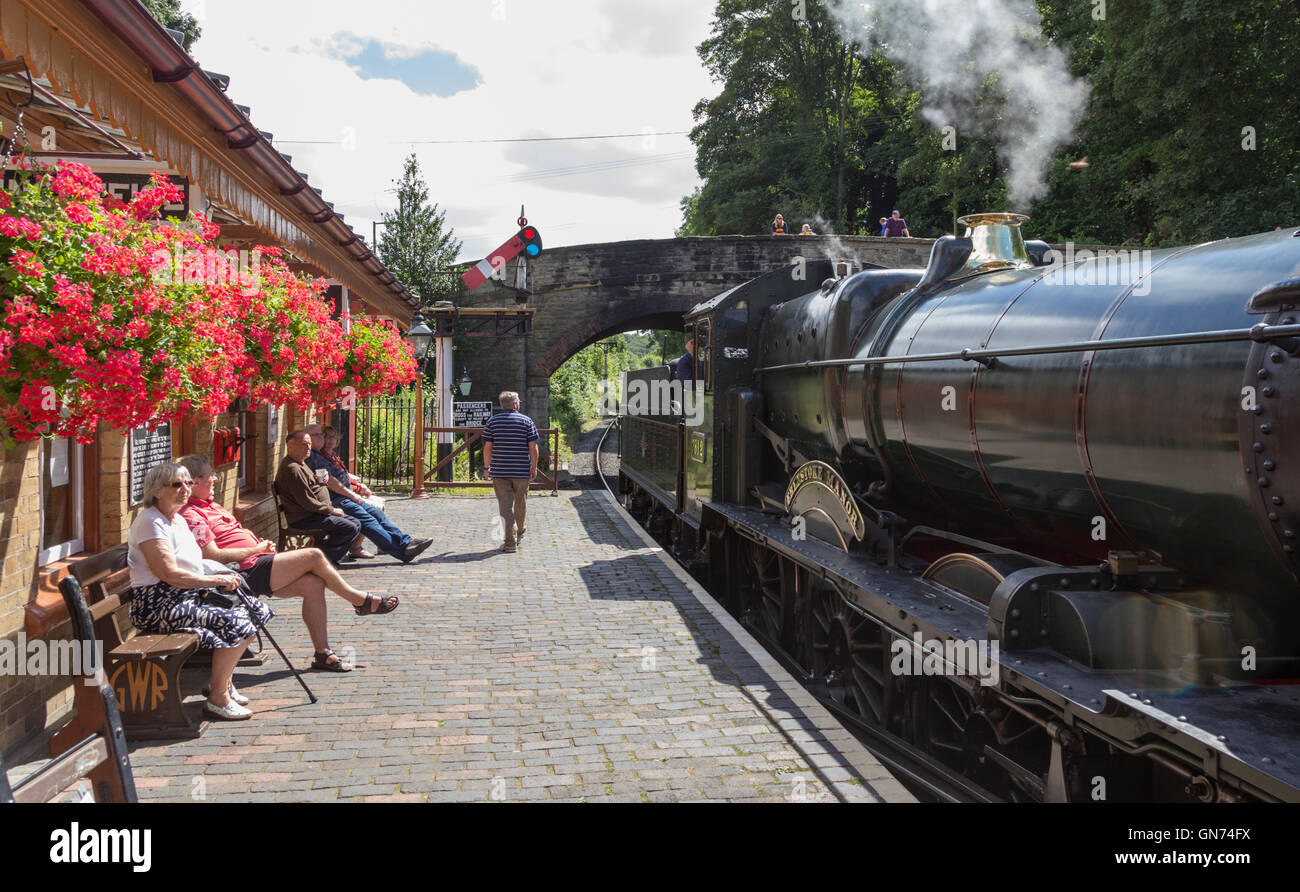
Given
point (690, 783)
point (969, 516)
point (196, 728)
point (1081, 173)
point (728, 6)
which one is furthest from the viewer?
point (728, 6)

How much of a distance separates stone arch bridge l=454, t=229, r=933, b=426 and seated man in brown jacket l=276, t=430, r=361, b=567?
16322 mm

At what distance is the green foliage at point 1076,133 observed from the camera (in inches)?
692

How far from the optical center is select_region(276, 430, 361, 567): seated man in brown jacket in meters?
7.75

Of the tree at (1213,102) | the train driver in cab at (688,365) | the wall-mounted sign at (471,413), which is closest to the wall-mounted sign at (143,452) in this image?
the train driver in cab at (688,365)

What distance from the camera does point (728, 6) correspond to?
37.5m

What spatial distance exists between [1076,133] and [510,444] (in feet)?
68.4

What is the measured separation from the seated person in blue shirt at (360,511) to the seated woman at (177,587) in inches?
162

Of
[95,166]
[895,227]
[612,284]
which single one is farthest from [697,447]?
[895,227]

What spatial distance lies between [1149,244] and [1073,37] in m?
7.56

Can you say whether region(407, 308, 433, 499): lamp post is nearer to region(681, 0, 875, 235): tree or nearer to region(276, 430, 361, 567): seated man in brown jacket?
region(276, 430, 361, 567): seated man in brown jacket

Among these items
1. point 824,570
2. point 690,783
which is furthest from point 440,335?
point 690,783

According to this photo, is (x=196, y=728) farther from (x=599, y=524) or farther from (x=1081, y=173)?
(x=1081, y=173)

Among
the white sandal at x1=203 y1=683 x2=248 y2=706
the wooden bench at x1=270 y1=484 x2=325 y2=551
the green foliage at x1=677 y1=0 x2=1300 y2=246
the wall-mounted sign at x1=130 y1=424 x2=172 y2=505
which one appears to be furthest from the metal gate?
the green foliage at x1=677 y1=0 x2=1300 y2=246
